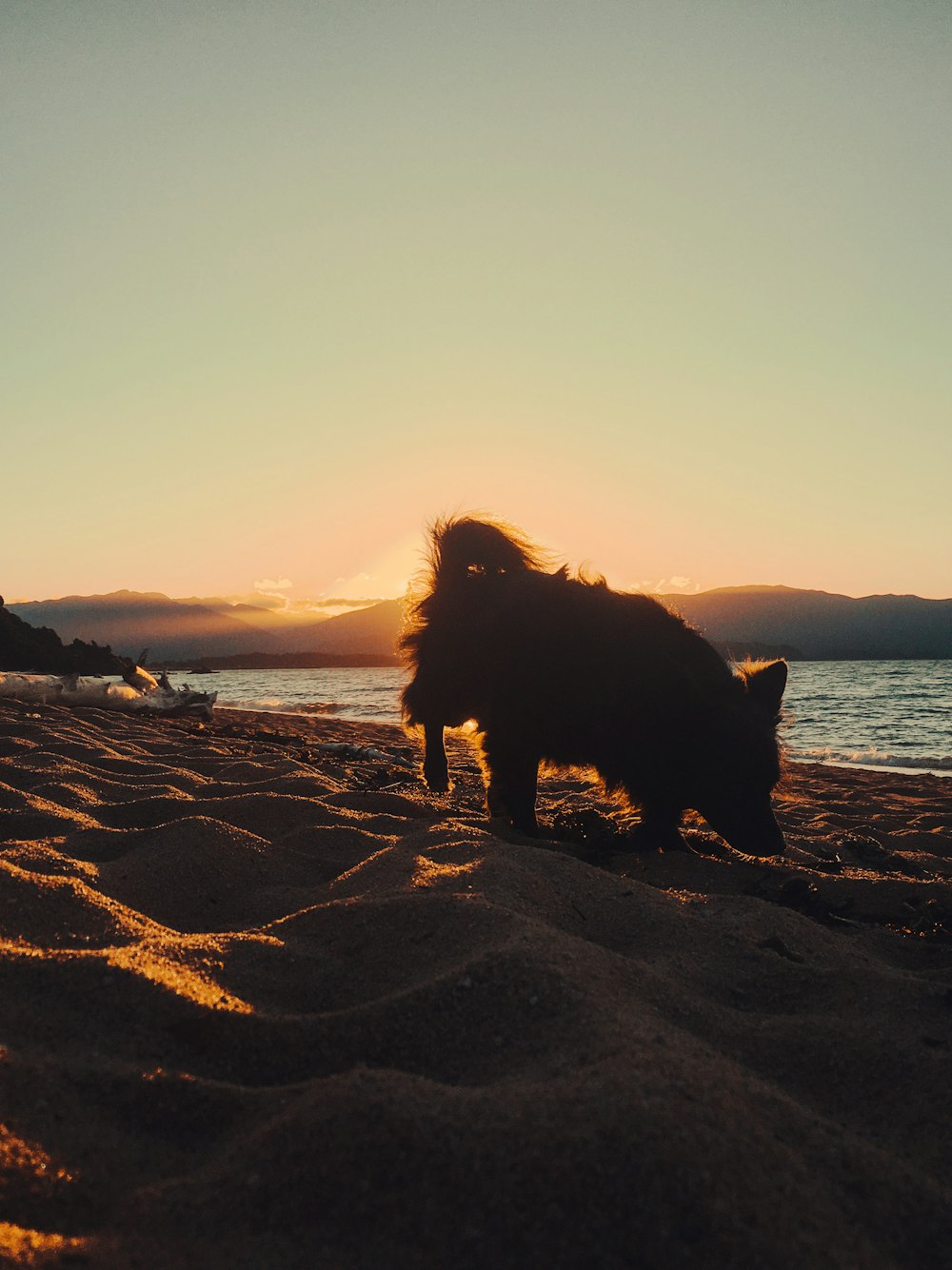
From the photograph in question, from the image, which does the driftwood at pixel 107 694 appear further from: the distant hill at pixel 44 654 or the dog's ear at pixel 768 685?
the dog's ear at pixel 768 685

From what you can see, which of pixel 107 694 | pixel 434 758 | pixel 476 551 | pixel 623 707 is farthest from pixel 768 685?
pixel 107 694

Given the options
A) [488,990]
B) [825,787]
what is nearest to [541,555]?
[488,990]

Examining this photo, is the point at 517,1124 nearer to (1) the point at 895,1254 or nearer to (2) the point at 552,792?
(1) the point at 895,1254

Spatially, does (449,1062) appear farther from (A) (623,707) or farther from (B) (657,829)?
(B) (657,829)

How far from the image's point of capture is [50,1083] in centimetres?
129

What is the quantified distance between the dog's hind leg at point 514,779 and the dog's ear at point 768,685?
122 cm

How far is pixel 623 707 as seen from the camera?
3.88 m

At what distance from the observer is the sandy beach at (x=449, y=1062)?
102cm

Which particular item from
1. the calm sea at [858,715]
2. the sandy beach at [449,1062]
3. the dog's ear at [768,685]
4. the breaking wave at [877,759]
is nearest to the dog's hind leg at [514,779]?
the sandy beach at [449,1062]

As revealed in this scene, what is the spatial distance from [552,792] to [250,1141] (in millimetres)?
5501

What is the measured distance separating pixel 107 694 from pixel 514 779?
8.12m

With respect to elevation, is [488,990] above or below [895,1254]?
above

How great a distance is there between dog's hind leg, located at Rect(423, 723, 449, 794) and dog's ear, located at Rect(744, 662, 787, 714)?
5.65 ft

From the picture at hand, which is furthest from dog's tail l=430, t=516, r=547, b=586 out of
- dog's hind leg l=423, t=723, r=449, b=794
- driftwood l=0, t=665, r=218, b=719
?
driftwood l=0, t=665, r=218, b=719
